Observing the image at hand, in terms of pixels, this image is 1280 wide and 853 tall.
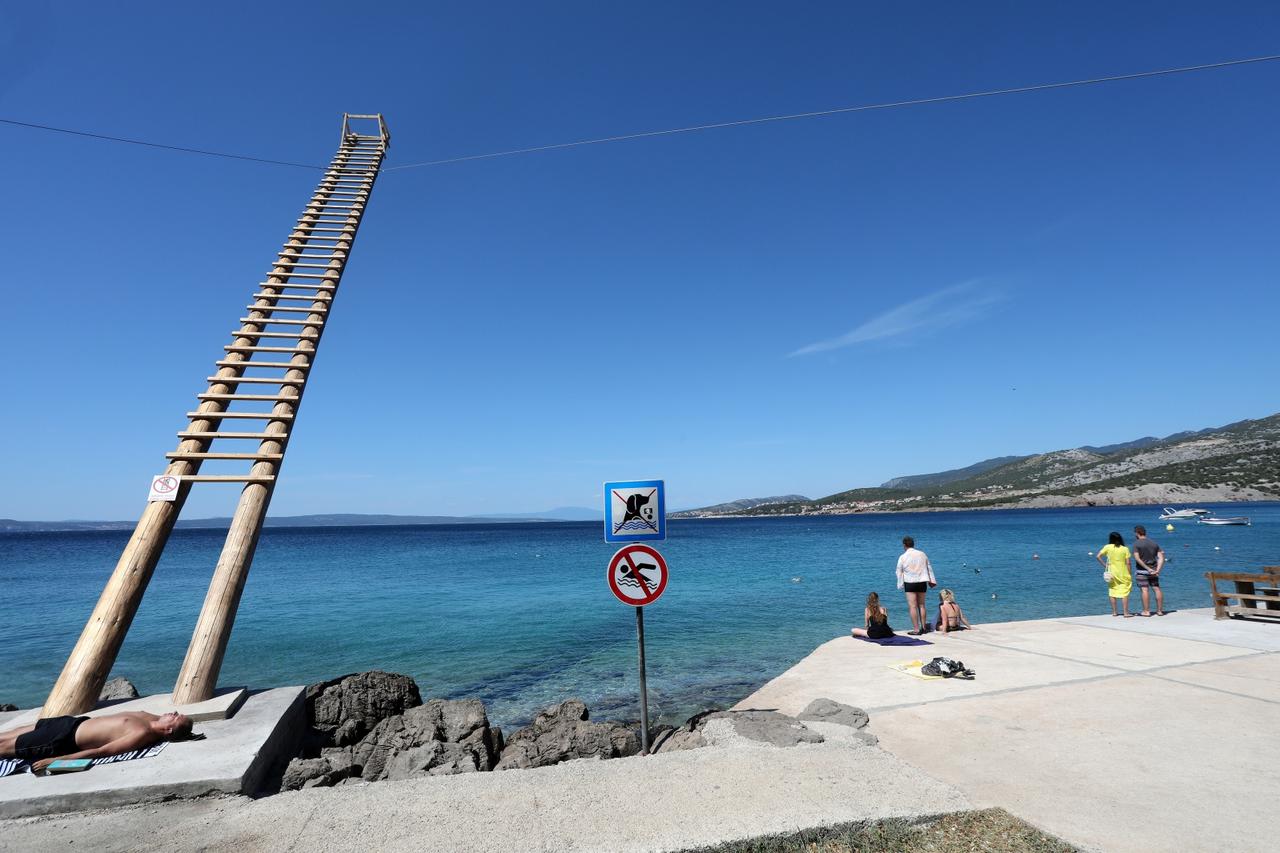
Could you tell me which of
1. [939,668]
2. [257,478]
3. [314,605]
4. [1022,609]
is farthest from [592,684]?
[314,605]

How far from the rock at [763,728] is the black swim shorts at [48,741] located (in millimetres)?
5483

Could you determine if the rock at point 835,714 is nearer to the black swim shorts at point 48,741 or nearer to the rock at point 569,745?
the rock at point 569,745

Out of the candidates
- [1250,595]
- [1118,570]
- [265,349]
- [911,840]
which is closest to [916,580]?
[1118,570]

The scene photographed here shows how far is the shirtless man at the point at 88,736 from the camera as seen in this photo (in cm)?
474

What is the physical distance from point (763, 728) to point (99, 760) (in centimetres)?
564

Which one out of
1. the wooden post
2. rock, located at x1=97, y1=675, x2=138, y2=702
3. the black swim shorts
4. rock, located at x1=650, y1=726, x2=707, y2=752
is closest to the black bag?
rock, located at x1=650, y1=726, x2=707, y2=752

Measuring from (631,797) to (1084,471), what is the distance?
223177 millimetres

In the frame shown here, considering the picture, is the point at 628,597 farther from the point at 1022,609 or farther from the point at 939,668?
the point at 1022,609

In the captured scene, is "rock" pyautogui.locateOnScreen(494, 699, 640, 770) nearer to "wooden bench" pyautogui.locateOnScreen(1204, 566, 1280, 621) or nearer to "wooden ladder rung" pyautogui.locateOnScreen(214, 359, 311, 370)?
"wooden ladder rung" pyautogui.locateOnScreen(214, 359, 311, 370)

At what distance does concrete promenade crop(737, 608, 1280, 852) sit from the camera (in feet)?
13.9

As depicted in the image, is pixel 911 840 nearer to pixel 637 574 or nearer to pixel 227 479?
pixel 637 574

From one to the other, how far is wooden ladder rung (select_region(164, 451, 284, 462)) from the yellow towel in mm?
8963

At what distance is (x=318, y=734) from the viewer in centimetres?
760

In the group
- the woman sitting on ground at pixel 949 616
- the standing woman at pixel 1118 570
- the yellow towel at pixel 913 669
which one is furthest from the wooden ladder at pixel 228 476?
the standing woman at pixel 1118 570
